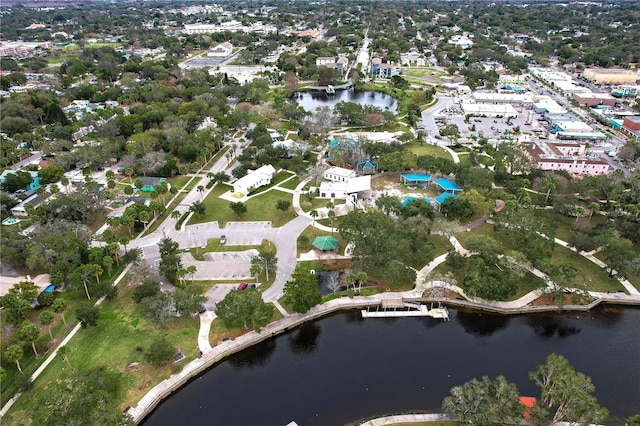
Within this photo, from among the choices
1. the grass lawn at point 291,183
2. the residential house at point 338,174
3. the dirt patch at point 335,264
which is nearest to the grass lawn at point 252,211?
the grass lawn at point 291,183

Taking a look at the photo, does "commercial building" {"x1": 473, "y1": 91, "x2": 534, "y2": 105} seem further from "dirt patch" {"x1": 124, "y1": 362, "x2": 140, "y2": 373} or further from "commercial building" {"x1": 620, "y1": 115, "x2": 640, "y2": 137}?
"dirt patch" {"x1": 124, "y1": 362, "x2": 140, "y2": 373}

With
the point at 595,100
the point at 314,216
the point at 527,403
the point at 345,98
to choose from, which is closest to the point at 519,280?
the point at 527,403

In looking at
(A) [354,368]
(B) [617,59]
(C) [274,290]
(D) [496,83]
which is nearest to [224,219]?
(C) [274,290]

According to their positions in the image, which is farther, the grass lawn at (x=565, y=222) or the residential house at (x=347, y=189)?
the residential house at (x=347, y=189)

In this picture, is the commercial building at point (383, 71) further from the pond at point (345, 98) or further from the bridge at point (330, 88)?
the pond at point (345, 98)

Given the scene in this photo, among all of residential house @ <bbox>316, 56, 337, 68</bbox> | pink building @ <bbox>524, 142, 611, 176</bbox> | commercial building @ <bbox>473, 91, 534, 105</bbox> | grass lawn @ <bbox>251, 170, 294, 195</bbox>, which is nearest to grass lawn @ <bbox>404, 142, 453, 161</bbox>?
pink building @ <bbox>524, 142, 611, 176</bbox>

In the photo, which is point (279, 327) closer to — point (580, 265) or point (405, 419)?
point (405, 419)

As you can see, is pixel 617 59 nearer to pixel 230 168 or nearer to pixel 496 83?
pixel 496 83

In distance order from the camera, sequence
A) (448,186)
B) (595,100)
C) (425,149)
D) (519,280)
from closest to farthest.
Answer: (519,280)
(448,186)
(425,149)
(595,100)
